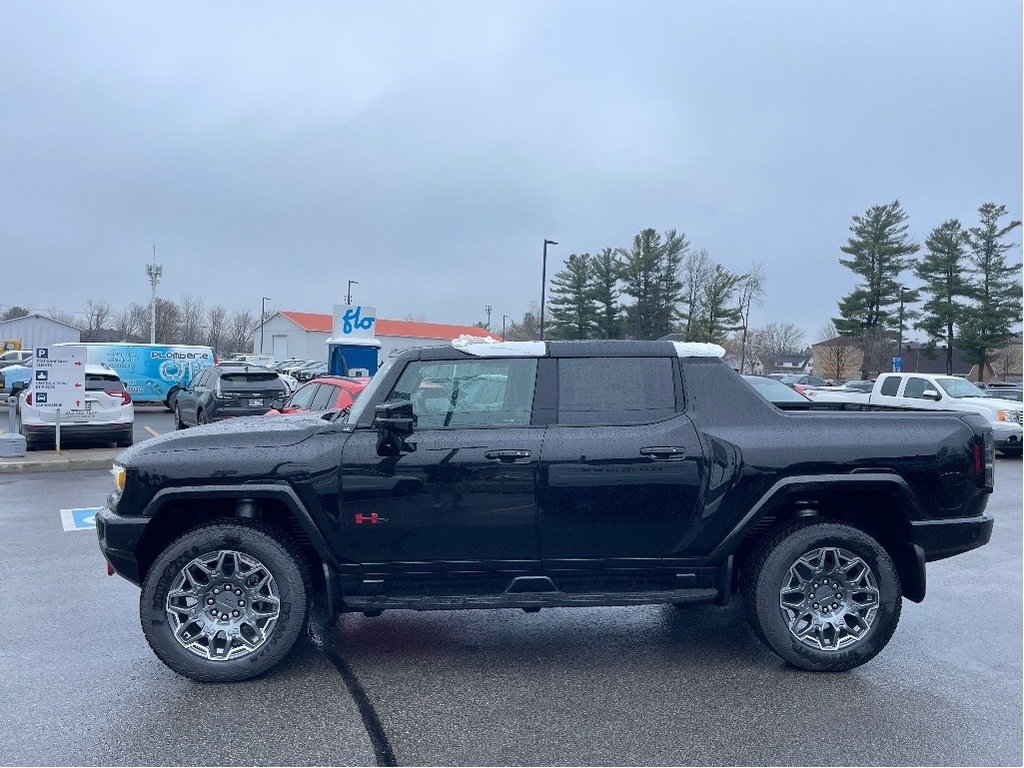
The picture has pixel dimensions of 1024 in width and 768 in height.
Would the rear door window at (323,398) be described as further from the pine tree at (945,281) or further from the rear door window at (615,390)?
the pine tree at (945,281)

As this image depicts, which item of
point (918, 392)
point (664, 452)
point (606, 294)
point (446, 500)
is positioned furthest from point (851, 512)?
point (606, 294)

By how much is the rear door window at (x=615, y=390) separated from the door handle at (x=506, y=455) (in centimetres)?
33

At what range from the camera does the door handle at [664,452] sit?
15.1 feet

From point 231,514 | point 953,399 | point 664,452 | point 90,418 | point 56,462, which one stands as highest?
point 664,452

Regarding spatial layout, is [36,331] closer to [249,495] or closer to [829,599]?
[249,495]

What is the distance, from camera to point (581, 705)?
4.24 meters

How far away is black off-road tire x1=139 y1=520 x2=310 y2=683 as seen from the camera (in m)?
4.46

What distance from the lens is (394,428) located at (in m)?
4.56

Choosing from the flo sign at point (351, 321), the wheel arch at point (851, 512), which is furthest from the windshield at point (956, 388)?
the wheel arch at point (851, 512)

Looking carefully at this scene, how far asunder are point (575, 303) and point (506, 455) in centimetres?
4782

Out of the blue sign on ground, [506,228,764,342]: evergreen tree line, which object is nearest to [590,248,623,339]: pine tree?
[506,228,764,342]: evergreen tree line

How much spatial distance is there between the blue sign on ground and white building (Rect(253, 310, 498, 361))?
71859 millimetres

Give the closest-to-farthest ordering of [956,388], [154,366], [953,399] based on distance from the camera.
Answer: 1. [953,399]
2. [956,388]
3. [154,366]

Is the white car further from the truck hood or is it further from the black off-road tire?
the black off-road tire
